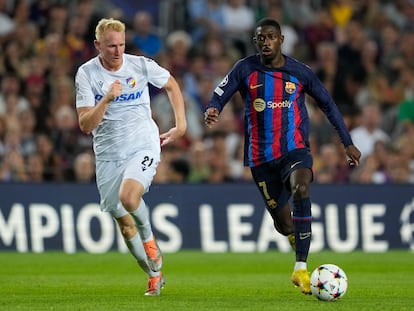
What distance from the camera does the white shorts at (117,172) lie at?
37.6 ft

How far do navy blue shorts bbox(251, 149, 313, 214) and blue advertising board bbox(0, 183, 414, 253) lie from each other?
5980 millimetres

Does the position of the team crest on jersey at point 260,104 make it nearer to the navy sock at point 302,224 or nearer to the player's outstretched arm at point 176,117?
the player's outstretched arm at point 176,117

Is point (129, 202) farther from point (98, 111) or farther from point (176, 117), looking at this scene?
point (176, 117)

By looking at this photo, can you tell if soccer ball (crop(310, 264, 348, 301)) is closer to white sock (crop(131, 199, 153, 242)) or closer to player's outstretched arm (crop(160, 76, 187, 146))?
white sock (crop(131, 199, 153, 242))

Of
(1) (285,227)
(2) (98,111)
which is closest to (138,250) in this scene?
(2) (98,111)

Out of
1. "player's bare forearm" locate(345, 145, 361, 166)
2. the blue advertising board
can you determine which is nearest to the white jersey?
"player's bare forearm" locate(345, 145, 361, 166)

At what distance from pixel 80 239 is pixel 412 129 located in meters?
6.25

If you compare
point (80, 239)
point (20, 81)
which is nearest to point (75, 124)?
point (20, 81)

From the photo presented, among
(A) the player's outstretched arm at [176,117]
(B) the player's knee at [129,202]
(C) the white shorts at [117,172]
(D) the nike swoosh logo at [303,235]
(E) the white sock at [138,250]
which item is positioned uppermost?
(A) the player's outstretched arm at [176,117]

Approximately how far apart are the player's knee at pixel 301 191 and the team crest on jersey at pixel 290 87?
1015mm

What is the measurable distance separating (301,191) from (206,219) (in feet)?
23.6

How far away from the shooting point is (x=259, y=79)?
11.9 metres

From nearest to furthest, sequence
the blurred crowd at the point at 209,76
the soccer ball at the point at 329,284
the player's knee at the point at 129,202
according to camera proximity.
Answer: the soccer ball at the point at 329,284 < the player's knee at the point at 129,202 < the blurred crowd at the point at 209,76

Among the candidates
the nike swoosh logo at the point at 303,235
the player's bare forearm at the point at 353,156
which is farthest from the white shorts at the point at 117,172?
the player's bare forearm at the point at 353,156
